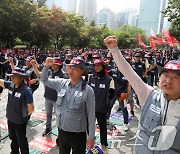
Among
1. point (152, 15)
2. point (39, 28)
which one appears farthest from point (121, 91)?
point (152, 15)

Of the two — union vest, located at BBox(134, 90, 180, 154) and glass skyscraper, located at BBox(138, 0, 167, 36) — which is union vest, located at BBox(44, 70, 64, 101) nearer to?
union vest, located at BBox(134, 90, 180, 154)

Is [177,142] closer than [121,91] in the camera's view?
Yes

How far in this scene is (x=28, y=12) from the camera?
2322 centimetres

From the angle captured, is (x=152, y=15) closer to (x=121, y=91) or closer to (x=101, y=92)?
(x=121, y=91)

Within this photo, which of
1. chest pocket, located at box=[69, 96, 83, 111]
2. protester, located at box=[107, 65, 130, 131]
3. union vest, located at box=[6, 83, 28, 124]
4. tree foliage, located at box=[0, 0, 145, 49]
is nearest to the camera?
chest pocket, located at box=[69, 96, 83, 111]

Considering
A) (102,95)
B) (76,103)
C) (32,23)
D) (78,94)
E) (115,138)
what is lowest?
(115,138)

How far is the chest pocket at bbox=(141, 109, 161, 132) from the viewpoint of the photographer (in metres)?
1.80

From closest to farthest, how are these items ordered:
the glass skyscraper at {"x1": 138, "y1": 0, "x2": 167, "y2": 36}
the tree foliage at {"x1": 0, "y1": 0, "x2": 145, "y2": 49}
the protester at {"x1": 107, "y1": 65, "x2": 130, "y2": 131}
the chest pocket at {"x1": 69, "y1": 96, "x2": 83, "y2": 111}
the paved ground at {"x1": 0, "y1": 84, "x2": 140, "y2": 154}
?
1. the chest pocket at {"x1": 69, "y1": 96, "x2": 83, "y2": 111}
2. the paved ground at {"x1": 0, "y1": 84, "x2": 140, "y2": 154}
3. the protester at {"x1": 107, "y1": 65, "x2": 130, "y2": 131}
4. the tree foliage at {"x1": 0, "y1": 0, "x2": 145, "y2": 49}
5. the glass skyscraper at {"x1": 138, "y1": 0, "x2": 167, "y2": 36}

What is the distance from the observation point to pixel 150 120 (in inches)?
72.1

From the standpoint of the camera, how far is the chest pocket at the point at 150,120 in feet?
5.90

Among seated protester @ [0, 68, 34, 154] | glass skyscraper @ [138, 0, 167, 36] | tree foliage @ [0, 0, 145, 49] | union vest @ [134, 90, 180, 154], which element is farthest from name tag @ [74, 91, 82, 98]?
glass skyscraper @ [138, 0, 167, 36]

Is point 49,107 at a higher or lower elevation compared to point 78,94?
lower

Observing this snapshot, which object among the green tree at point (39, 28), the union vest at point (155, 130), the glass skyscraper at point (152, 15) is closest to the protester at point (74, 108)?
the union vest at point (155, 130)

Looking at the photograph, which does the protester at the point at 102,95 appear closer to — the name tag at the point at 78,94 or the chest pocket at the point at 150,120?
the name tag at the point at 78,94
